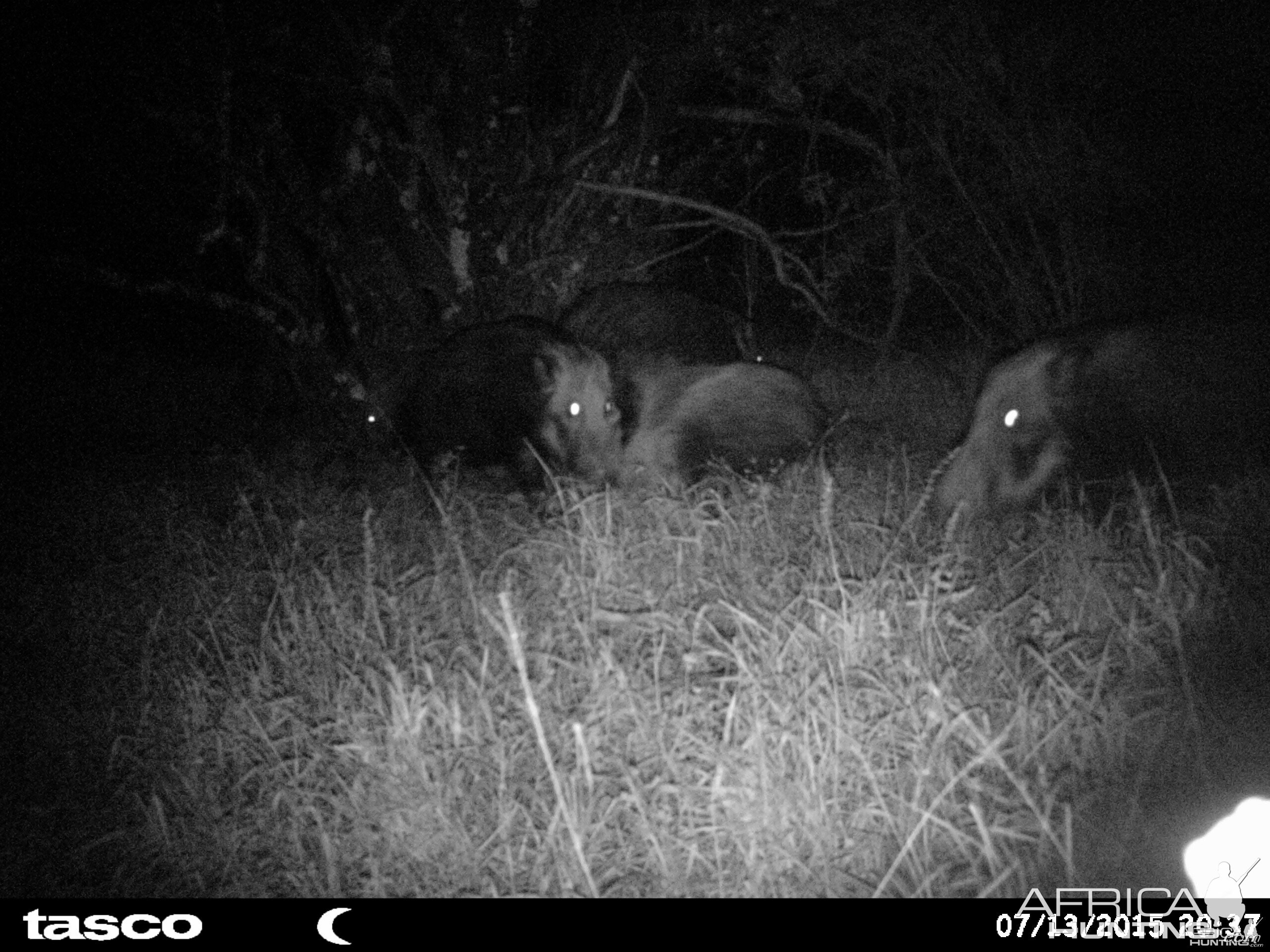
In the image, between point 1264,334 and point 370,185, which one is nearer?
point 1264,334

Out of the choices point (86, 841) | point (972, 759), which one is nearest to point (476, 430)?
point (86, 841)

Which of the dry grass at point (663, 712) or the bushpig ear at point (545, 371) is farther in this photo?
the bushpig ear at point (545, 371)

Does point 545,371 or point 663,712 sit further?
point 545,371

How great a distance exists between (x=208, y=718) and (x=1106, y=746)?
255 centimetres

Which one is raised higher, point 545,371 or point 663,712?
point 545,371

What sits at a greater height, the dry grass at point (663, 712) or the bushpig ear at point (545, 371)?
the bushpig ear at point (545, 371)

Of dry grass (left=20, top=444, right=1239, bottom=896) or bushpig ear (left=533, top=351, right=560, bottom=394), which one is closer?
dry grass (left=20, top=444, right=1239, bottom=896)

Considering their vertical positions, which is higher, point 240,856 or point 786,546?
point 786,546

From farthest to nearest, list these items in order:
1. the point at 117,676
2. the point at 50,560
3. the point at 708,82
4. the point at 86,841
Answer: the point at 708,82 < the point at 50,560 < the point at 117,676 < the point at 86,841

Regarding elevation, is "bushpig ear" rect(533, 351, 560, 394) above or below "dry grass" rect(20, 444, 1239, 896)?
above

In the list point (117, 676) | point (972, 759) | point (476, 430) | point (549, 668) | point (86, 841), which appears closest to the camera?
point (972, 759)

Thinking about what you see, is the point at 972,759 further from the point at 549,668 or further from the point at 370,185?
the point at 370,185

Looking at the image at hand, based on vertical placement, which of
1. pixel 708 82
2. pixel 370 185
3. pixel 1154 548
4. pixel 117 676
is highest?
pixel 708 82

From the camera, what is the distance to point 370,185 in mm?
7137
